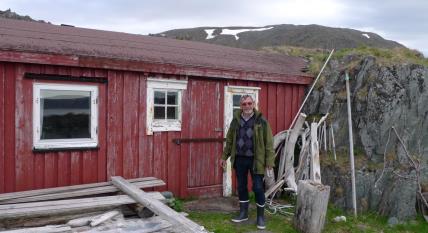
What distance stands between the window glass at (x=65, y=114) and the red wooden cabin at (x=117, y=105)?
15mm

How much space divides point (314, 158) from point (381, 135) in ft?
4.53

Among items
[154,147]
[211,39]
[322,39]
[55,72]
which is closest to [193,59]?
[154,147]

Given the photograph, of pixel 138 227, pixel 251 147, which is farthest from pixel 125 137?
pixel 251 147

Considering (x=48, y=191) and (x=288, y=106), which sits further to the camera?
(x=288, y=106)

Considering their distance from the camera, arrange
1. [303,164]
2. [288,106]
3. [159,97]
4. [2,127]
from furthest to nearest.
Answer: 1. [288,106]
2. [303,164]
3. [159,97]
4. [2,127]

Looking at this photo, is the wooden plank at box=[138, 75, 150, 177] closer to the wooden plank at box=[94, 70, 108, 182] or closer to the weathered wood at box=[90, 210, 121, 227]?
the wooden plank at box=[94, 70, 108, 182]

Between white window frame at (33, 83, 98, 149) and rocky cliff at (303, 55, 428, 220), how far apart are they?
448 cm

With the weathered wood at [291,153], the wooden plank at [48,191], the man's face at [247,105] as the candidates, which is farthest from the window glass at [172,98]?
the weathered wood at [291,153]

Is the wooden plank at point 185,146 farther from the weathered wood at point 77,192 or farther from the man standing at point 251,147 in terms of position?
the man standing at point 251,147

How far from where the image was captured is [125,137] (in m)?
7.16

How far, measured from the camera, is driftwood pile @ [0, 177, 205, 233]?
5.18 metres

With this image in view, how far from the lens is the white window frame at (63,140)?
624 centimetres

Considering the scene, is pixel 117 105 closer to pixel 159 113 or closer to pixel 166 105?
pixel 159 113

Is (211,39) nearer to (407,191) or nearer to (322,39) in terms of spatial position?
(322,39)
